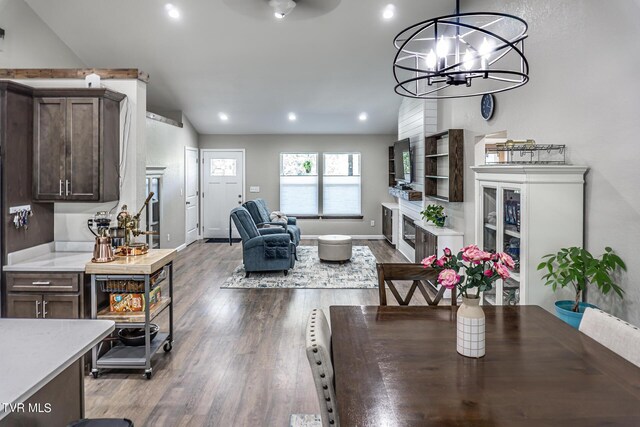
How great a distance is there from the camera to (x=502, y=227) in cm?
345

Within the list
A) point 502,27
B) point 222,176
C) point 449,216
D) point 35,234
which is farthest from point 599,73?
point 222,176

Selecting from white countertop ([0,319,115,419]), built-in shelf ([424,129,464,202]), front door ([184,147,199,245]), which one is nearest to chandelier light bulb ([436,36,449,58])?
white countertop ([0,319,115,419])

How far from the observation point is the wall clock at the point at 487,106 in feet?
14.8

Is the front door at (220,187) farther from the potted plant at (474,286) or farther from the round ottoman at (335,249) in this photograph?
the potted plant at (474,286)

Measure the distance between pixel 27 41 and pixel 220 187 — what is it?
4.91 metres

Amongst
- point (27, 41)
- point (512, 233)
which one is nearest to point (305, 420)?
point (512, 233)

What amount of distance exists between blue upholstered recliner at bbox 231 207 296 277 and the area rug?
376 cm

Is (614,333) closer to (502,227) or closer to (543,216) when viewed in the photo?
(543,216)

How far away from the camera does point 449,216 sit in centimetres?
604

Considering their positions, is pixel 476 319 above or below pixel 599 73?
below

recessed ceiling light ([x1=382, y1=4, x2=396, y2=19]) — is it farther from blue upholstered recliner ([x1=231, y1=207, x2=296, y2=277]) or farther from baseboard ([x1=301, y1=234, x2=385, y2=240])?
baseboard ([x1=301, y1=234, x2=385, y2=240])

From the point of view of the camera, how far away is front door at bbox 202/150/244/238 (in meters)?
10.0

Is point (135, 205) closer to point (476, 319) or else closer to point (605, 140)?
point (476, 319)

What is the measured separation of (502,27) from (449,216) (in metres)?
2.61
